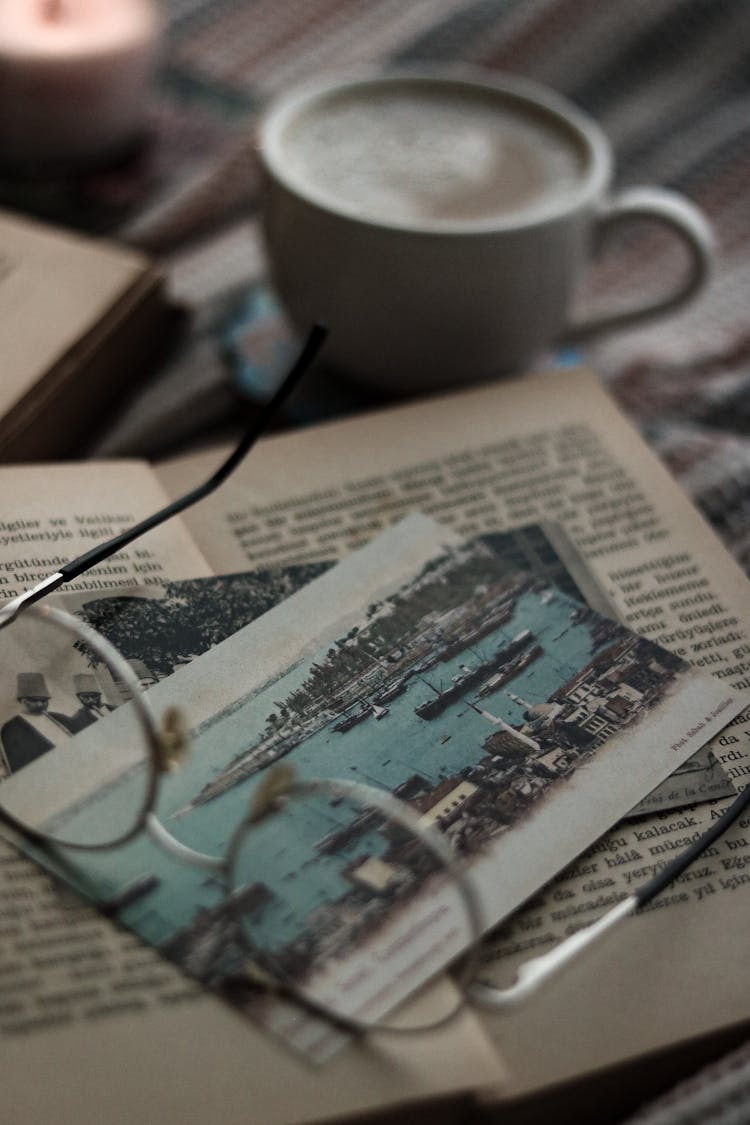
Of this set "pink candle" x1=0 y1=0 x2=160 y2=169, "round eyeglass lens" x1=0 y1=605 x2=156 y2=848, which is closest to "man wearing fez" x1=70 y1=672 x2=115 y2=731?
"round eyeglass lens" x1=0 y1=605 x2=156 y2=848

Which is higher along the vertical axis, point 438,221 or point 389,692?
point 438,221

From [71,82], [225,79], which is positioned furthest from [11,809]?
[225,79]

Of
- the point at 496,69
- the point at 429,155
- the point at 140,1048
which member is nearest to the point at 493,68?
the point at 496,69

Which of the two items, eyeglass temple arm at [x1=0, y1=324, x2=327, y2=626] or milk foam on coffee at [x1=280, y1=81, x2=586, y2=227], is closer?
eyeglass temple arm at [x1=0, y1=324, x2=327, y2=626]

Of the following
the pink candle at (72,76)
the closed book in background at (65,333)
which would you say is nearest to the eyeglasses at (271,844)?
the closed book in background at (65,333)

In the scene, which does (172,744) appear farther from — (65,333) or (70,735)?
(65,333)

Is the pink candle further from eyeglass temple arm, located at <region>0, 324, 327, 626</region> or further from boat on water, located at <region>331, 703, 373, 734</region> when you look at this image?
boat on water, located at <region>331, 703, 373, 734</region>
